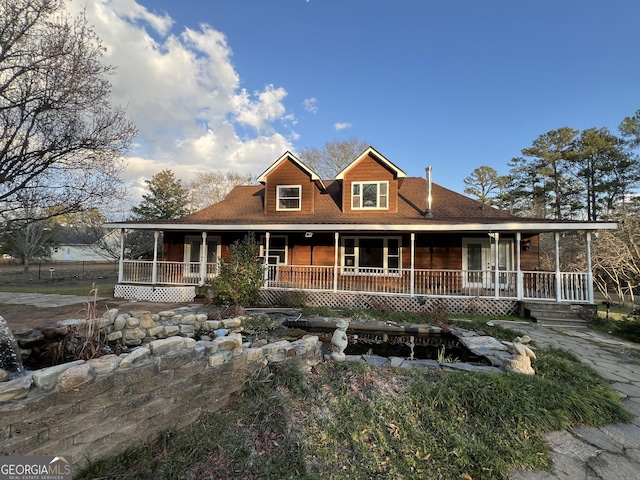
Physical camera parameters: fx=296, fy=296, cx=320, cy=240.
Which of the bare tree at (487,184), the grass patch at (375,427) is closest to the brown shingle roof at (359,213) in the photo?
the grass patch at (375,427)

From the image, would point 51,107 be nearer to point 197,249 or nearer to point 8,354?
point 197,249

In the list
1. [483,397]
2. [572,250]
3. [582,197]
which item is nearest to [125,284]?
[483,397]

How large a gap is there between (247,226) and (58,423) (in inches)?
371

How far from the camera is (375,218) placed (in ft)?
39.8

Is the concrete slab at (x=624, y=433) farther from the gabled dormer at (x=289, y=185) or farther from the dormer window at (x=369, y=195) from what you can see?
the gabled dormer at (x=289, y=185)

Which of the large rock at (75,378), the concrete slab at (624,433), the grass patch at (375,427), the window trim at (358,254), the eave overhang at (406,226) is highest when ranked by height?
the eave overhang at (406,226)

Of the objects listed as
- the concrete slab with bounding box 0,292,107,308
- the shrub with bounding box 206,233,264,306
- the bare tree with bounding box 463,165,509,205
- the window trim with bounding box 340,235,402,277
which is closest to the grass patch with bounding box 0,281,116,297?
the concrete slab with bounding box 0,292,107,308

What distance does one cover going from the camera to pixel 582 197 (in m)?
25.3

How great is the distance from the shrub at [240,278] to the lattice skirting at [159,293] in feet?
7.85

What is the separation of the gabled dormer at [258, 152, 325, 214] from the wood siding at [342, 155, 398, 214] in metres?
1.51

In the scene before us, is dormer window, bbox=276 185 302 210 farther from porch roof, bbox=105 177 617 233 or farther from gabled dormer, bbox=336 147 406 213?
gabled dormer, bbox=336 147 406 213

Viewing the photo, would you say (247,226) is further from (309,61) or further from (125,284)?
(309,61)
